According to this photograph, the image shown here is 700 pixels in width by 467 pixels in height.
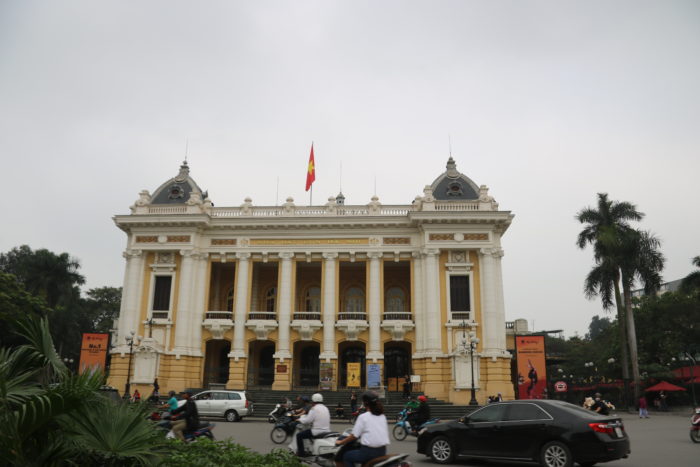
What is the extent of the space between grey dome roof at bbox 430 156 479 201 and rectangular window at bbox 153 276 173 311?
18182 millimetres

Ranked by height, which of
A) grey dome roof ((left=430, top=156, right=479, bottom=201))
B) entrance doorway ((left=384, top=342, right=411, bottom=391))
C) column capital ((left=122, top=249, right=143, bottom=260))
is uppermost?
grey dome roof ((left=430, top=156, right=479, bottom=201))

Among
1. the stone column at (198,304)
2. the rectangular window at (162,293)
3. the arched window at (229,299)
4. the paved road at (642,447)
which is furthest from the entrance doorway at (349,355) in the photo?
the paved road at (642,447)

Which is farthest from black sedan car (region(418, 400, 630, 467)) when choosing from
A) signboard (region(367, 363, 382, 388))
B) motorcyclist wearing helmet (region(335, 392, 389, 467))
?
signboard (region(367, 363, 382, 388))

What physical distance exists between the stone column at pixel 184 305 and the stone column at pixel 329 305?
27.4ft

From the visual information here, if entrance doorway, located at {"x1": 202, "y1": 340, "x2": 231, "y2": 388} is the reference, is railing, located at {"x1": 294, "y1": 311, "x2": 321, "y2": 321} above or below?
above

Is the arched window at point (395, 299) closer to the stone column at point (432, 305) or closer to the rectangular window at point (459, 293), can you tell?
the stone column at point (432, 305)

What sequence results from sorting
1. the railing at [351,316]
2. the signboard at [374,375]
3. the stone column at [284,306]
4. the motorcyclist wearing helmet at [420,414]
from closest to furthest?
the motorcyclist wearing helmet at [420,414] → the signboard at [374,375] → the stone column at [284,306] → the railing at [351,316]

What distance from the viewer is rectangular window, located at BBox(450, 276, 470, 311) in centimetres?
3397

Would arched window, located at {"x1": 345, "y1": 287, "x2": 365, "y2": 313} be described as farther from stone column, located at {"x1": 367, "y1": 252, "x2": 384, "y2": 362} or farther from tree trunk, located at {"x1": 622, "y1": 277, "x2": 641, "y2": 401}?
tree trunk, located at {"x1": 622, "y1": 277, "x2": 641, "y2": 401}

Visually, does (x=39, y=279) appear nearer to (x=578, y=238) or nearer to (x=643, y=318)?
(x=578, y=238)

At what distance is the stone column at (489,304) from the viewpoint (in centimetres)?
3284

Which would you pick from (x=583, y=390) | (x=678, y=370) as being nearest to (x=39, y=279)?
(x=583, y=390)

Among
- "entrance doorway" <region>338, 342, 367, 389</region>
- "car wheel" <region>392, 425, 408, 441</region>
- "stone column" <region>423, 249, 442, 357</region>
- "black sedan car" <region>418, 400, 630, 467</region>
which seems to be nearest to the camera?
"black sedan car" <region>418, 400, 630, 467</region>

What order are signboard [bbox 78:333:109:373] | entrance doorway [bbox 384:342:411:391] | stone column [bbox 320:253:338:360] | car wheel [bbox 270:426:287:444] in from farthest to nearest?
entrance doorway [bbox 384:342:411:391]
stone column [bbox 320:253:338:360]
signboard [bbox 78:333:109:373]
car wheel [bbox 270:426:287:444]
